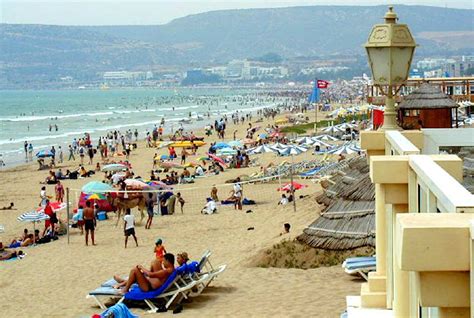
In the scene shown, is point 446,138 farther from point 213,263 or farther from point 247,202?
point 247,202

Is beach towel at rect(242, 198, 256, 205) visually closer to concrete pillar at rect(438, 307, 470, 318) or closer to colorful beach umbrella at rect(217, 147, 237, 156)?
colorful beach umbrella at rect(217, 147, 237, 156)

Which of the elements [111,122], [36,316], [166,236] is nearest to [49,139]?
[111,122]

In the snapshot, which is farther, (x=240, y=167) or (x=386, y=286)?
(x=240, y=167)

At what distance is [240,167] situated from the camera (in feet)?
94.6

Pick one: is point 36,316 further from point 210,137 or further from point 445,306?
point 210,137

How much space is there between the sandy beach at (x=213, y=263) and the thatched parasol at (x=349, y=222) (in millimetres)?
444

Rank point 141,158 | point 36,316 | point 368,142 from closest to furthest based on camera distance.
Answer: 1. point 368,142
2. point 36,316
3. point 141,158

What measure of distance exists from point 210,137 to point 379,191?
44.9 meters

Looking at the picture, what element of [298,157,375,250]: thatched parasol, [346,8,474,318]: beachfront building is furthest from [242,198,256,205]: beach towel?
[346,8,474,318]: beachfront building

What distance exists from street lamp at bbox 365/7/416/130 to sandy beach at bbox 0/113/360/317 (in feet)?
11.0

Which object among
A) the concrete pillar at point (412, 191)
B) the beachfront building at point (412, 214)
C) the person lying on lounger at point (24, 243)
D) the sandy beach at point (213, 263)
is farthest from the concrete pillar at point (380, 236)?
the person lying on lounger at point (24, 243)

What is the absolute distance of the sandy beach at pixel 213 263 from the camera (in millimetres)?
9234

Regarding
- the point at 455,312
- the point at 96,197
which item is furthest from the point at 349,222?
the point at 96,197

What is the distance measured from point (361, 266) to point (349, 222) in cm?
142
